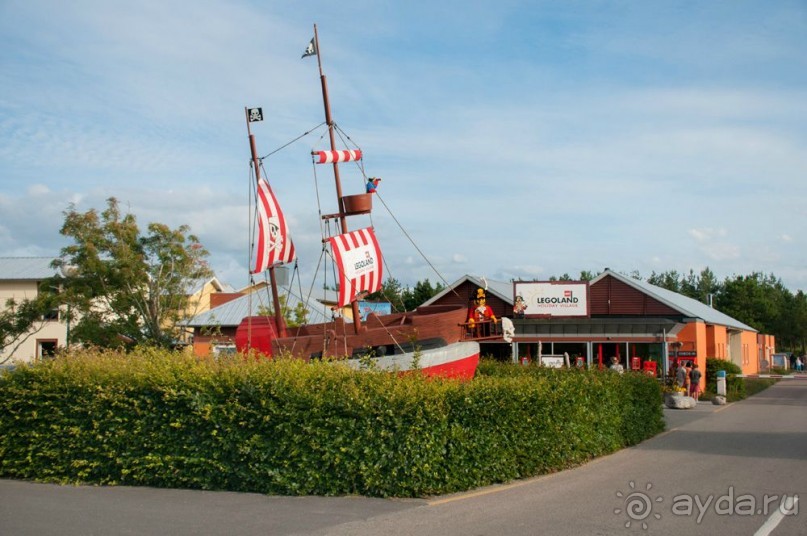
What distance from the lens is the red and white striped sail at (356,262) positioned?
18.5 m

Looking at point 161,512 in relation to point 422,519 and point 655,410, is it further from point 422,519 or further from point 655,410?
point 655,410

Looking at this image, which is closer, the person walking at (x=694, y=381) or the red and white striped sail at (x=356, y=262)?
the red and white striped sail at (x=356, y=262)

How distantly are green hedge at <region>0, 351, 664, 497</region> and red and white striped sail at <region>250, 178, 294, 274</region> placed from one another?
7.30 meters

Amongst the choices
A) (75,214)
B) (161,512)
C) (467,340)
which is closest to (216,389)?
(161,512)

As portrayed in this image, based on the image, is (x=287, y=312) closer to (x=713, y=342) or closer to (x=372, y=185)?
(x=372, y=185)

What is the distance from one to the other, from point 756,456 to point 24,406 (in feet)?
40.1

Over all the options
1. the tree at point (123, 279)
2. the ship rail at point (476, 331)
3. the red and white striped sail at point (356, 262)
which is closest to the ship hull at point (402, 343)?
the ship rail at point (476, 331)

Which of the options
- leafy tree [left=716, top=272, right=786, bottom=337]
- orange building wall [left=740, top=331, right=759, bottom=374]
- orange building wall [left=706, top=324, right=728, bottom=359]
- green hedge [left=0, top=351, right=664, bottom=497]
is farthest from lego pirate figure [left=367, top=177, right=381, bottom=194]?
leafy tree [left=716, top=272, right=786, bottom=337]

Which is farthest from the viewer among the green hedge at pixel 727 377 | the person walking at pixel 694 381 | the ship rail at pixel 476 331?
the green hedge at pixel 727 377

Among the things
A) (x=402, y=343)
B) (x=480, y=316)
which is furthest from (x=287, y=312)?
(x=402, y=343)

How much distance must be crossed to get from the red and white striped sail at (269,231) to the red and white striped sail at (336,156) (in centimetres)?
163

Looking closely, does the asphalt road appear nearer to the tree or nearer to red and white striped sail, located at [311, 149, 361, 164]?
red and white striped sail, located at [311, 149, 361, 164]

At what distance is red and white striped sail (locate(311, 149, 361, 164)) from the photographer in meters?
19.3

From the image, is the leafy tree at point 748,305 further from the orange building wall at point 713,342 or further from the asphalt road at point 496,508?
the asphalt road at point 496,508
